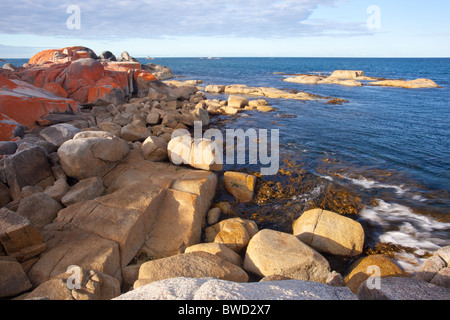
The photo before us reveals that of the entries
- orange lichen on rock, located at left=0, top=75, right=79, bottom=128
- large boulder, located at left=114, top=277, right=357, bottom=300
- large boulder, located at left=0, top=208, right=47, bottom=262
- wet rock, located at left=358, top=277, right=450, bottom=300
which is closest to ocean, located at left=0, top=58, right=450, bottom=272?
wet rock, located at left=358, top=277, right=450, bottom=300

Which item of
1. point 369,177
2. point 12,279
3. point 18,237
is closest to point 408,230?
point 369,177

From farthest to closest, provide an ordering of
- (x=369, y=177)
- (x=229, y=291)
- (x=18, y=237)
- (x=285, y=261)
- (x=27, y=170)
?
(x=369, y=177)
(x=27, y=170)
(x=285, y=261)
(x=18, y=237)
(x=229, y=291)

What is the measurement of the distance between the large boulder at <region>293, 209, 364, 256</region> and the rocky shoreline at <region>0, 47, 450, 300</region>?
0.09 feet

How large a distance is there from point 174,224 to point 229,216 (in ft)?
7.05

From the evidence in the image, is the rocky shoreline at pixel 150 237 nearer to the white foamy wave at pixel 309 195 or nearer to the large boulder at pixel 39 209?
the large boulder at pixel 39 209

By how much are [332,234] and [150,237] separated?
4.86 metres

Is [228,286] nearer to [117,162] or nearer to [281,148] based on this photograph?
[117,162]

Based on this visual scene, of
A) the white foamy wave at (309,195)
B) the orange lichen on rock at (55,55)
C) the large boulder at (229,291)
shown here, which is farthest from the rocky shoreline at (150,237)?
the orange lichen on rock at (55,55)

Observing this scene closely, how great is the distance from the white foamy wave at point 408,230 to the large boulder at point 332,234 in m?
1.22

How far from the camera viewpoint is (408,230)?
8039mm

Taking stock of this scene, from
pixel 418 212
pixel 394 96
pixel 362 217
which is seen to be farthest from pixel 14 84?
pixel 394 96

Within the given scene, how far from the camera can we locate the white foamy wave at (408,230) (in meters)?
7.02

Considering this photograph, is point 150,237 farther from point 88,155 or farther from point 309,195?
point 309,195

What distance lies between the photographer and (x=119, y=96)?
19734 mm
